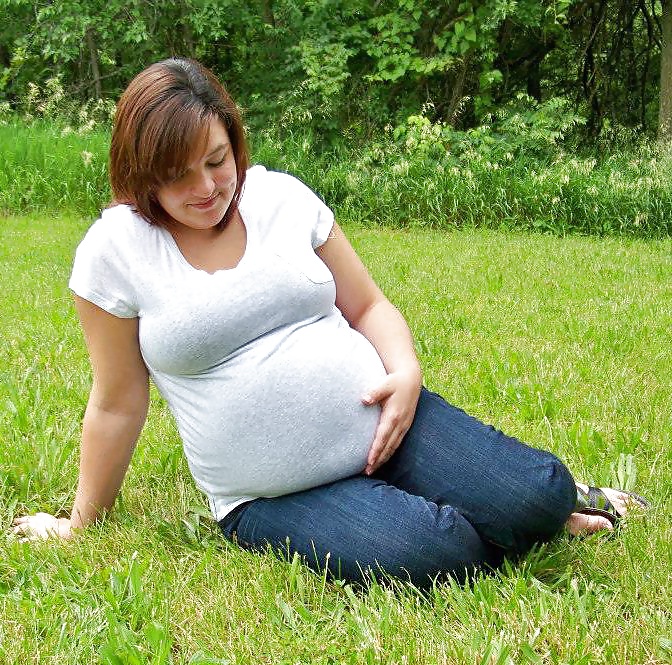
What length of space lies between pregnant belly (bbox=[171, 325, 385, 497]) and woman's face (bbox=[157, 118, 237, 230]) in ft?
1.03

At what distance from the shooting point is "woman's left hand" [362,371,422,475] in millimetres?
1867

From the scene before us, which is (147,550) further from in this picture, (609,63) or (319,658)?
(609,63)

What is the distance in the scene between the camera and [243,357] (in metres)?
1.85

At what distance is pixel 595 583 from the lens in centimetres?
184

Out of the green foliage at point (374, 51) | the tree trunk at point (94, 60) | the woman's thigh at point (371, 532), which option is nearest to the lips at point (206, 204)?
the woman's thigh at point (371, 532)

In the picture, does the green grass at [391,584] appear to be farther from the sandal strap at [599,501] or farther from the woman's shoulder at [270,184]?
the woman's shoulder at [270,184]

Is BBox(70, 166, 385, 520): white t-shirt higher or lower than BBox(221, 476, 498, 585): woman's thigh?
higher

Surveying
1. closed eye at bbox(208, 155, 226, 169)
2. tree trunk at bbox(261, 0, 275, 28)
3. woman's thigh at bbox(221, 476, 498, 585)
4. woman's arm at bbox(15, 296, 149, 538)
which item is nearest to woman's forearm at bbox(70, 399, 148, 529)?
woman's arm at bbox(15, 296, 149, 538)

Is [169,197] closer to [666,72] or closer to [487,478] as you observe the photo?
[487,478]

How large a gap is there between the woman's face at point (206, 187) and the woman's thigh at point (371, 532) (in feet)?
2.12

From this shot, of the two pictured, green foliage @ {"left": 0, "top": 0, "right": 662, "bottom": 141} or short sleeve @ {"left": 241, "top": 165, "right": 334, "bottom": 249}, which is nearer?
short sleeve @ {"left": 241, "top": 165, "right": 334, "bottom": 249}

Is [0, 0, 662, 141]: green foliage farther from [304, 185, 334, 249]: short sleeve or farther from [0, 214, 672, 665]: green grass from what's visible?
[304, 185, 334, 249]: short sleeve

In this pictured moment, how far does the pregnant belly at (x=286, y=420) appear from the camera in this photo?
1.81m

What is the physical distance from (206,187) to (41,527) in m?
1.00
